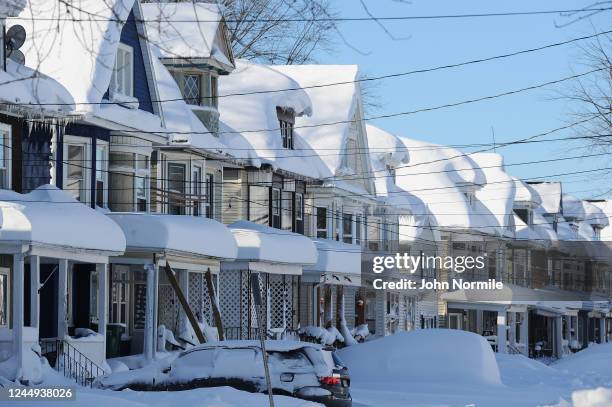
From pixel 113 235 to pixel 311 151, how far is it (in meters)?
21.4

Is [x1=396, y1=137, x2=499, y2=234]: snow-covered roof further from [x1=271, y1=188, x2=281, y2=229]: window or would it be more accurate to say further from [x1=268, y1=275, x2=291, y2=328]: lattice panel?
[x1=268, y1=275, x2=291, y2=328]: lattice panel

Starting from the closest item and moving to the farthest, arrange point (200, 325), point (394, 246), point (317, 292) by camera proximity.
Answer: point (200, 325) < point (317, 292) < point (394, 246)

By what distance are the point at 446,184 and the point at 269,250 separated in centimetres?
3904

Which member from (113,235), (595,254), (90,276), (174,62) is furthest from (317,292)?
(595,254)

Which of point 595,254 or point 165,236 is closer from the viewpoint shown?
point 165,236

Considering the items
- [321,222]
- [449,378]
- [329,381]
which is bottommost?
[449,378]

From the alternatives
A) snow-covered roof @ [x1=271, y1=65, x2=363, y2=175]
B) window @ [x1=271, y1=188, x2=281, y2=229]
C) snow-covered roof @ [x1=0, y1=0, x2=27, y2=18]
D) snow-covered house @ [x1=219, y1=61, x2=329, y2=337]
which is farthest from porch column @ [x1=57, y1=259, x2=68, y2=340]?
snow-covered roof @ [x1=271, y1=65, x2=363, y2=175]

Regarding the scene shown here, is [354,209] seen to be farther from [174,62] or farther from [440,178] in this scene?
[440,178]

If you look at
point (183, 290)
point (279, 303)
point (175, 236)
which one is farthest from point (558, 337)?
point (175, 236)

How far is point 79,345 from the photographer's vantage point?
99.7ft

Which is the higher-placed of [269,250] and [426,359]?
[269,250]

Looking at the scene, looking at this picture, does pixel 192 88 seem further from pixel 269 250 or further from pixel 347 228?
pixel 347 228

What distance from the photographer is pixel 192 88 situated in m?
41.9

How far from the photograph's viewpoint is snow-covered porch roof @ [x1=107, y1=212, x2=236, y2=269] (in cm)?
3378
